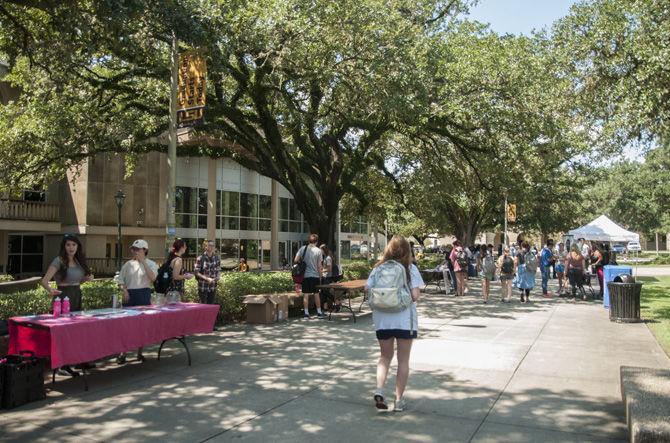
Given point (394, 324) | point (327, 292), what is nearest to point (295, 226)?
point (327, 292)

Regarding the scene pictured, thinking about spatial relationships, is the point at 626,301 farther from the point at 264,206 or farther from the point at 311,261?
the point at 264,206

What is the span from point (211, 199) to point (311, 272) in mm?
24830

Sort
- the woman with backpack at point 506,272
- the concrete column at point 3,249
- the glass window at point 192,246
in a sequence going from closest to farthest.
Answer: the woman with backpack at point 506,272 < the concrete column at point 3,249 < the glass window at point 192,246

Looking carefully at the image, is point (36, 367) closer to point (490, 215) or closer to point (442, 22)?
point (442, 22)

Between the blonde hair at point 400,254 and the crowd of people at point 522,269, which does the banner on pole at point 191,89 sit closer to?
the blonde hair at point 400,254

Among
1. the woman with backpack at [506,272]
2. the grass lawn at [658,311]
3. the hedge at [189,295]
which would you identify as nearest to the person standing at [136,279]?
the hedge at [189,295]

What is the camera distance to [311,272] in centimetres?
1230

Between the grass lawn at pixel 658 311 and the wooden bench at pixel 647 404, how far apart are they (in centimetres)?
350

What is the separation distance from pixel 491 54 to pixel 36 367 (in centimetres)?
1290

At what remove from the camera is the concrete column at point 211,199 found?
35572 mm

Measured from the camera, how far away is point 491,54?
14469 millimetres

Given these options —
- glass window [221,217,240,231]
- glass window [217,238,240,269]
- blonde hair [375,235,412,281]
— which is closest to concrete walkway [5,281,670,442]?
blonde hair [375,235,412,281]

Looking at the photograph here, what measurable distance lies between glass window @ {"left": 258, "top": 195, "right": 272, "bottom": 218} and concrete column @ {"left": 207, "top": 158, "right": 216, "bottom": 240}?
5.04 metres

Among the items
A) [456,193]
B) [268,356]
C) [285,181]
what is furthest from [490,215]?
[268,356]
